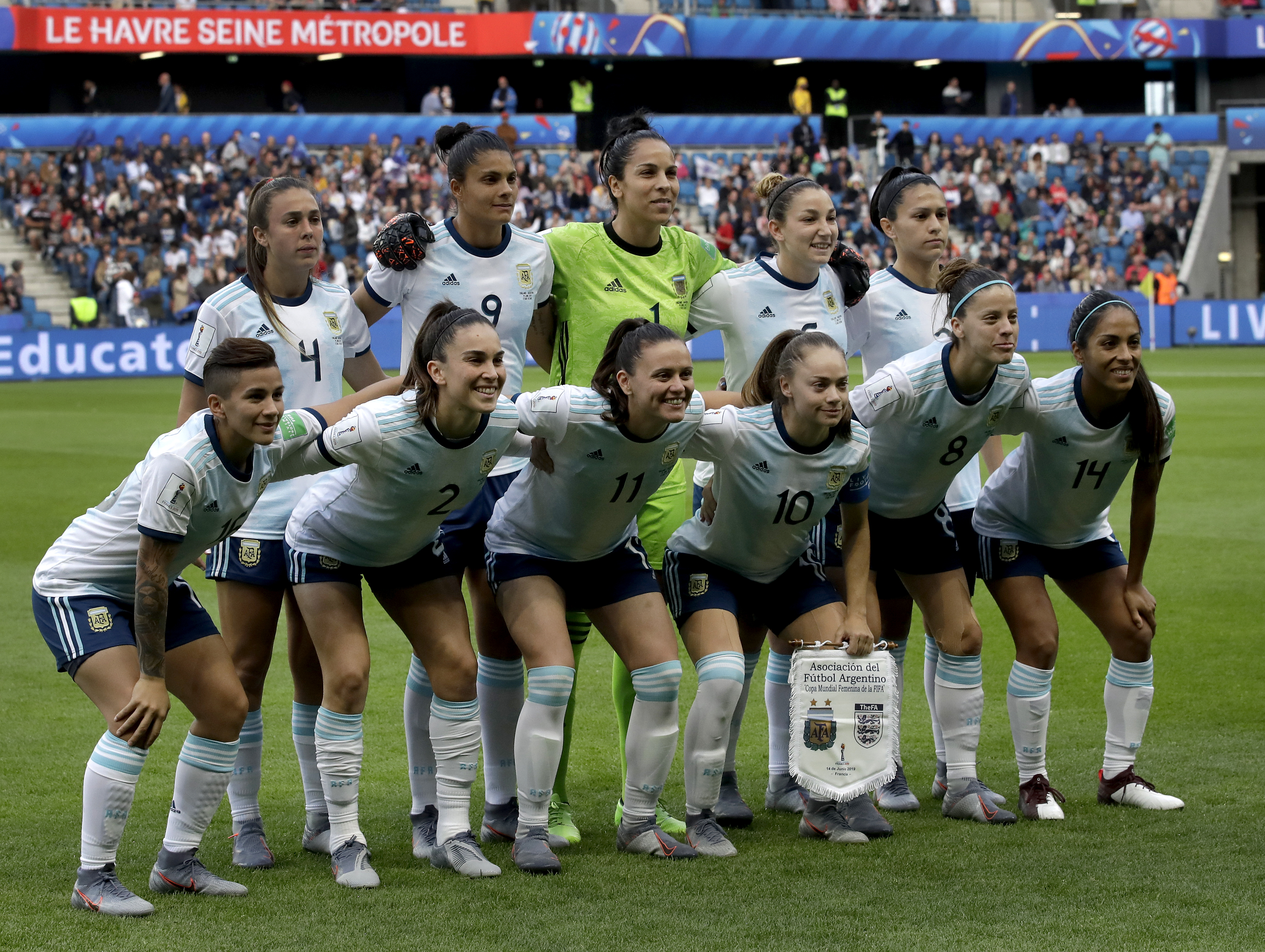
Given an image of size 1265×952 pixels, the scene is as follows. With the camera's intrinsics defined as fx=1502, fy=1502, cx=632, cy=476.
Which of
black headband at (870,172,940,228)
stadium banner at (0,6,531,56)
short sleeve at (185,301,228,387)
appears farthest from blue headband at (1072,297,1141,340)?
stadium banner at (0,6,531,56)

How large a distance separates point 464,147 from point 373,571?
1.60 meters

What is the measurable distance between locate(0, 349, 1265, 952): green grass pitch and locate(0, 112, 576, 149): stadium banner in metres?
26.0

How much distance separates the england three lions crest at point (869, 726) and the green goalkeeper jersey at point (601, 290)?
1576 millimetres

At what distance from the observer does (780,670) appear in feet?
19.5

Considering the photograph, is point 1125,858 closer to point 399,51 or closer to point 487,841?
point 487,841

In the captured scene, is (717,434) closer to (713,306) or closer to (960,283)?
(713,306)

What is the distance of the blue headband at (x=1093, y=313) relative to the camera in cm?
545

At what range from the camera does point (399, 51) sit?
37.6 metres

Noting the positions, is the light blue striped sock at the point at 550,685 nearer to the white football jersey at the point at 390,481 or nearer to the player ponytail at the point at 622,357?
the white football jersey at the point at 390,481

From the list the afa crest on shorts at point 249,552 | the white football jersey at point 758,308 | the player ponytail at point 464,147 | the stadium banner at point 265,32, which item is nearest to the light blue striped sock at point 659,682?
the white football jersey at point 758,308

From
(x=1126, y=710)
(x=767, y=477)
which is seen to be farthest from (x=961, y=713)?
(x=767, y=477)

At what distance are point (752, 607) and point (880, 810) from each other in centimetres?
98

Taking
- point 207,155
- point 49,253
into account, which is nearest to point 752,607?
point 49,253

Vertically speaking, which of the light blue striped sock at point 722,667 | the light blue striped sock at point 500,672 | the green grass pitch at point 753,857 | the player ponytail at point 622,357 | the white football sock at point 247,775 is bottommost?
the green grass pitch at point 753,857
